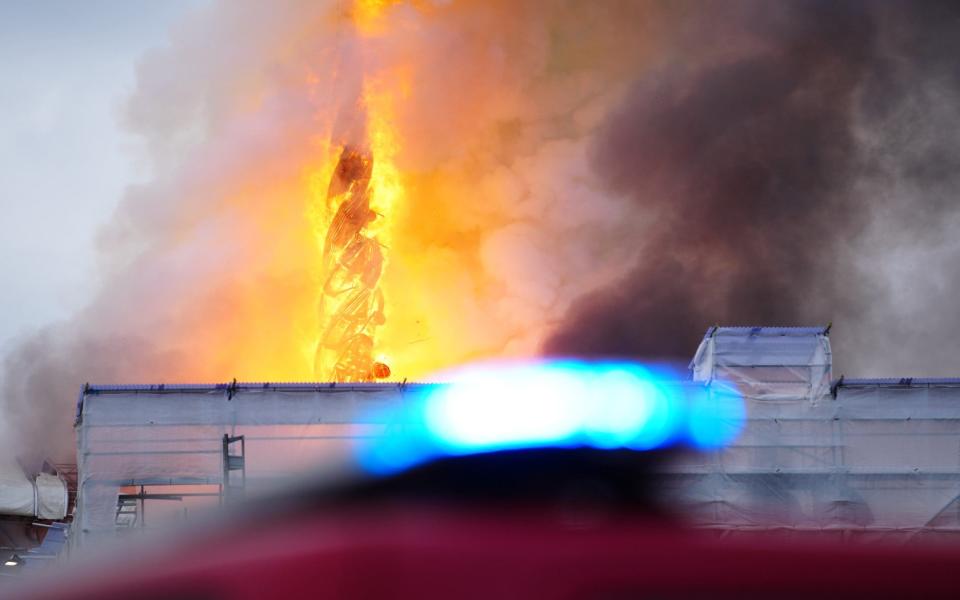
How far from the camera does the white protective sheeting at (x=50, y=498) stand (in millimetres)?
31906

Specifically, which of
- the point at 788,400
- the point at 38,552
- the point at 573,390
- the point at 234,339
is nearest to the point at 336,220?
the point at 234,339

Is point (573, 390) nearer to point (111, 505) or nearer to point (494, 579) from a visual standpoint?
point (494, 579)

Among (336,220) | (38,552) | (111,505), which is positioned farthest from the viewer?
(336,220)

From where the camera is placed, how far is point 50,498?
32125 mm

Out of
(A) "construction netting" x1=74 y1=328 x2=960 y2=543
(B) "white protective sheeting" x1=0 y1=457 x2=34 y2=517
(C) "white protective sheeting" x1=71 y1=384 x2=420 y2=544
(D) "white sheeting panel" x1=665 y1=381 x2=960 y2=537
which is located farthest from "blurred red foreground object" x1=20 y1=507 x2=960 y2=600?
(B) "white protective sheeting" x1=0 y1=457 x2=34 y2=517

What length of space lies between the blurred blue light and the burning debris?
27258 mm

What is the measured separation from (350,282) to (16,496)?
10.9 m

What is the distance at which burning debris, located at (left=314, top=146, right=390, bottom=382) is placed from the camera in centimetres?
3128

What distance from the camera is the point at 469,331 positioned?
34.9 m

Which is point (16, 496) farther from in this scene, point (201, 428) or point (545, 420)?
point (545, 420)

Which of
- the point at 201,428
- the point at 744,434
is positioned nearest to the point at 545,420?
the point at 744,434

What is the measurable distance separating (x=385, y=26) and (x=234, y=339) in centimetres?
1022

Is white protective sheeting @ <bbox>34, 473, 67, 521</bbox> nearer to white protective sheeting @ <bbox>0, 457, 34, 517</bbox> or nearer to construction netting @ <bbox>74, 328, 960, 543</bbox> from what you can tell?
white protective sheeting @ <bbox>0, 457, 34, 517</bbox>

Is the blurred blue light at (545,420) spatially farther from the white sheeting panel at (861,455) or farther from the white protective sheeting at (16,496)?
the white protective sheeting at (16,496)
